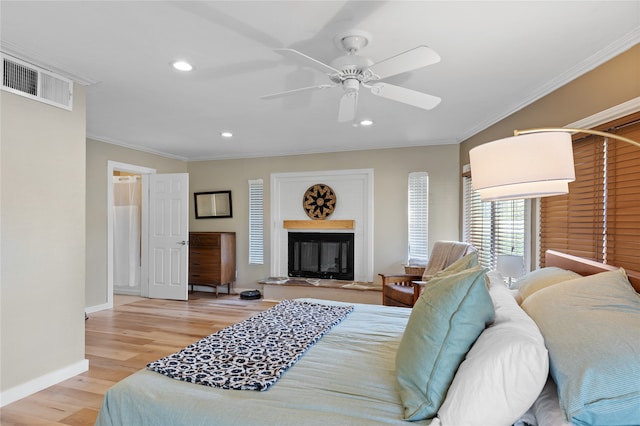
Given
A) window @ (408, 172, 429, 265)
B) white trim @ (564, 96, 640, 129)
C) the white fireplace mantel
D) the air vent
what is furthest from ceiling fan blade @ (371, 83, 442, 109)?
the white fireplace mantel

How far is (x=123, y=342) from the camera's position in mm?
3695

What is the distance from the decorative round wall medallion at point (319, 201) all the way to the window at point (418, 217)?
49.7 inches

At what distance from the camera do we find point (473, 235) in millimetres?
4598

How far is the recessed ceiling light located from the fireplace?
3.63 meters

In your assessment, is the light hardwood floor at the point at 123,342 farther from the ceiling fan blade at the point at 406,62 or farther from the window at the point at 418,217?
the ceiling fan blade at the point at 406,62

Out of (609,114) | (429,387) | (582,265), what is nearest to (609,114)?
(609,114)

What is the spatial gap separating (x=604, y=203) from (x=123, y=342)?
14.8 ft

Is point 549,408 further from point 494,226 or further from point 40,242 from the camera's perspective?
point 40,242

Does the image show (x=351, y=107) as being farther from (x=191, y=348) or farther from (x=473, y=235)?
(x=473, y=235)

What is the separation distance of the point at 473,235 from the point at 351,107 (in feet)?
9.88

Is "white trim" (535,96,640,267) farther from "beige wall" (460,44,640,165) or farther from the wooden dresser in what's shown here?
the wooden dresser

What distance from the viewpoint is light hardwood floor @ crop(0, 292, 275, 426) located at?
2375 mm

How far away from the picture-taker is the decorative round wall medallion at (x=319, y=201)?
5.73 metres

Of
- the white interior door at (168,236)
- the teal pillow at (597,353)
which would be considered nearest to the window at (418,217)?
the white interior door at (168,236)
